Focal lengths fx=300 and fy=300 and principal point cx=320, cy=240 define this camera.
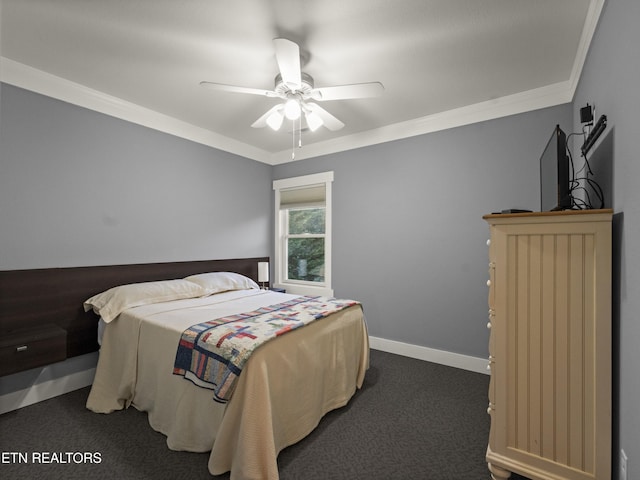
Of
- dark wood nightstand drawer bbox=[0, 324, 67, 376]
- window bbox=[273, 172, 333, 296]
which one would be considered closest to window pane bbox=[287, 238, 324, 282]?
window bbox=[273, 172, 333, 296]

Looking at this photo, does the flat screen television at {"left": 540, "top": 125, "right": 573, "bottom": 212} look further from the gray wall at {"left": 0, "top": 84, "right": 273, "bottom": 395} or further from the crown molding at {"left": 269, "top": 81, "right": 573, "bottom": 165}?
the gray wall at {"left": 0, "top": 84, "right": 273, "bottom": 395}

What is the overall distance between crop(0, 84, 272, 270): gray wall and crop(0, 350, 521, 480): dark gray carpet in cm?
122

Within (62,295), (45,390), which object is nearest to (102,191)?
(62,295)

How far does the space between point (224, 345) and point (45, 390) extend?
1.92m

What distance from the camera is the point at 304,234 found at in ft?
14.4

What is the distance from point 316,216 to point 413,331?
1.99 m

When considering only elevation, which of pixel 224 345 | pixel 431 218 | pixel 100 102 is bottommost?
pixel 224 345

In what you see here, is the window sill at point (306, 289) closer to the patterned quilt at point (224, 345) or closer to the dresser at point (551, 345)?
the patterned quilt at point (224, 345)

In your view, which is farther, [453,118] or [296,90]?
[453,118]

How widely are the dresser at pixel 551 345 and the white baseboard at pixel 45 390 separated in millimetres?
3166

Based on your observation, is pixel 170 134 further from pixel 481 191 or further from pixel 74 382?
pixel 481 191

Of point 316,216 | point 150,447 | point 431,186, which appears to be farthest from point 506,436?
point 316,216

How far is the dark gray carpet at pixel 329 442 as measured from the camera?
5.49 ft

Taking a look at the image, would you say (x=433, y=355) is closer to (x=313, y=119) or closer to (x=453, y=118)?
(x=453, y=118)
